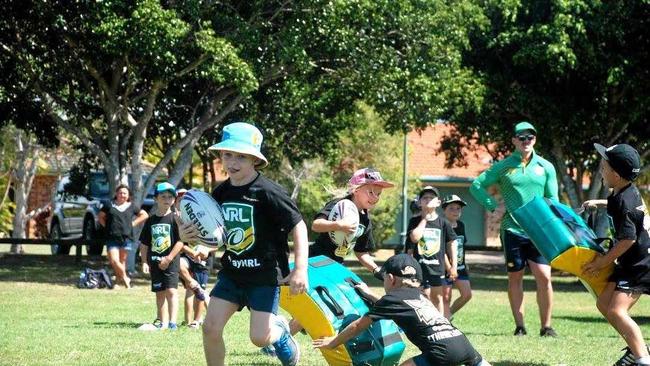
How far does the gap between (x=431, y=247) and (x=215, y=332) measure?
5.27 meters

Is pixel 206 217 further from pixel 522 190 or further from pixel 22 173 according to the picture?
pixel 22 173

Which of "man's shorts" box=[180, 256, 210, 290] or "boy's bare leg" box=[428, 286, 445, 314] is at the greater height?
"man's shorts" box=[180, 256, 210, 290]

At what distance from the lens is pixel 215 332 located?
7309mm

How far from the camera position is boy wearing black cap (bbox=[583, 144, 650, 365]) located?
27.1ft

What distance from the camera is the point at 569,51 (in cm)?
2373

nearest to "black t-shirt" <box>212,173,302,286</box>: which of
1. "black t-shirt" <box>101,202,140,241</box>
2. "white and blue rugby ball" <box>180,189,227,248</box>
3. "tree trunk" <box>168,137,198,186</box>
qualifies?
"white and blue rugby ball" <box>180,189,227,248</box>

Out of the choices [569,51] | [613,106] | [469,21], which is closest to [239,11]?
[469,21]

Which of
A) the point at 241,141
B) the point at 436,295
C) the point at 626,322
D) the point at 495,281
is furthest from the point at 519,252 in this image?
the point at 495,281

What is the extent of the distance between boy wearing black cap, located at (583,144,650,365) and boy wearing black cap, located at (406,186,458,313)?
3.69m

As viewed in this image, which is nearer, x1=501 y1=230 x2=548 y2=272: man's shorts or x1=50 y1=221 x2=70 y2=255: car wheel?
x1=501 y1=230 x2=548 y2=272: man's shorts

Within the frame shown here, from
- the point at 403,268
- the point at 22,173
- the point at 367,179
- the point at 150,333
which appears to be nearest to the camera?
the point at 403,268

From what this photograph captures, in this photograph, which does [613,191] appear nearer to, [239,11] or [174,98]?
[239,11]

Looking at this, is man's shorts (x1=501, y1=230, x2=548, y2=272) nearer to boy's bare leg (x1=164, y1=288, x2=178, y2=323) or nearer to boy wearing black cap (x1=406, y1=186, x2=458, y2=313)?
boy wearing black cap (x1=406, y1=186, x2=458, y2=313)

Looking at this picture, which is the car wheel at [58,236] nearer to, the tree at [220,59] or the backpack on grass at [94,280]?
the tree at [220,59]
